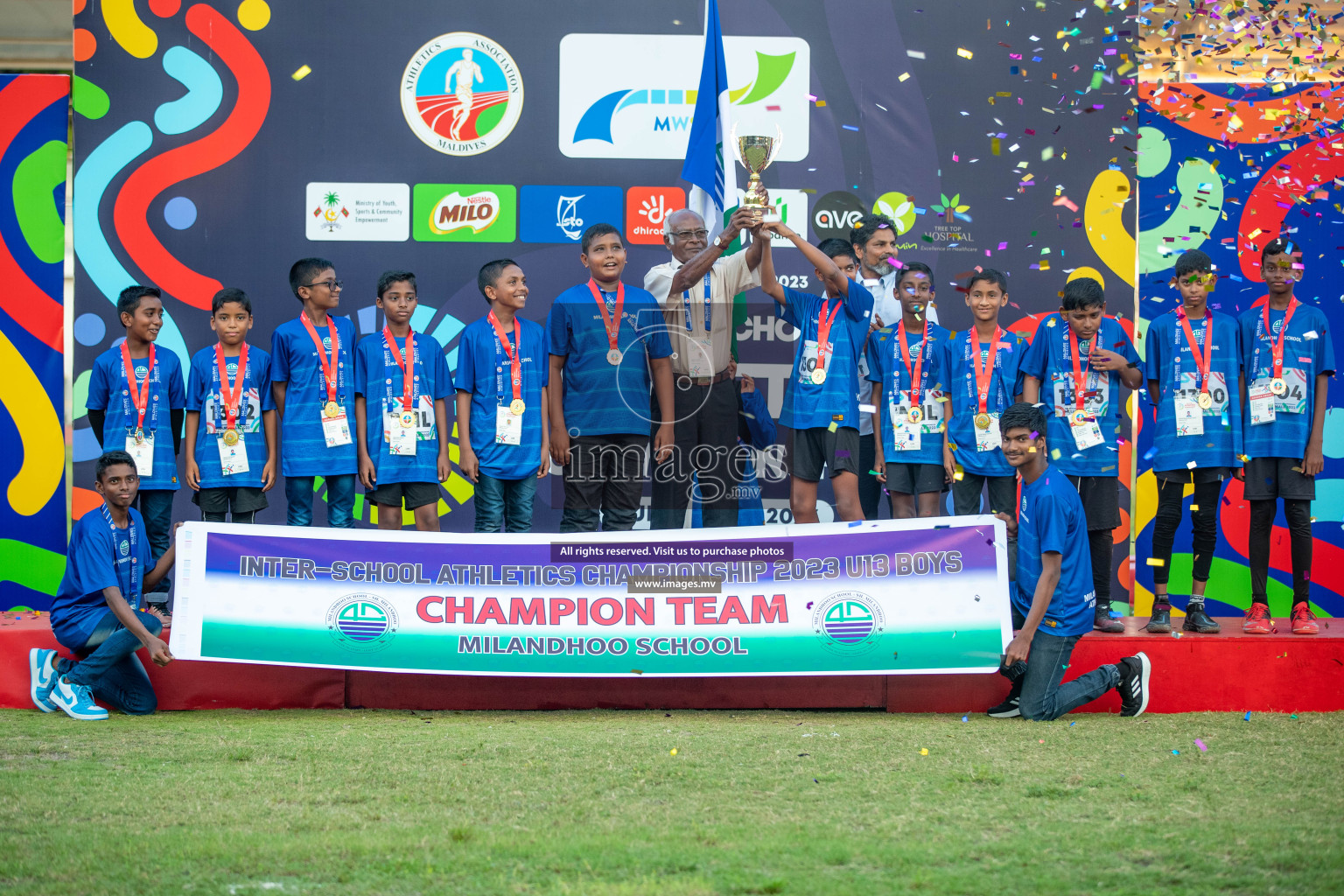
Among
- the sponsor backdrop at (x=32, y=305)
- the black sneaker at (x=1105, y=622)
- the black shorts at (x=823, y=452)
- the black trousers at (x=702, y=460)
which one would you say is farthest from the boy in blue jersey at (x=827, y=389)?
the sponsor backdrop at (x=32, y=305)

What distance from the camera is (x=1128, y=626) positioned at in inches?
197

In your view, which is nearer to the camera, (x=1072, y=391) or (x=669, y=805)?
(x=669, y=805)

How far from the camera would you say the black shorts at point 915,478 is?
5183mm

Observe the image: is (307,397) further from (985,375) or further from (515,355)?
(985,375)

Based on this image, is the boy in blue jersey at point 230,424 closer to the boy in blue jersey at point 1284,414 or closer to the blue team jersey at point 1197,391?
the blue team jersey at point 1197,391

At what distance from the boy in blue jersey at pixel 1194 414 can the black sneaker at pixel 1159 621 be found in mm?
11

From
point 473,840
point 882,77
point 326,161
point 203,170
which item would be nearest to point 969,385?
point 882,77

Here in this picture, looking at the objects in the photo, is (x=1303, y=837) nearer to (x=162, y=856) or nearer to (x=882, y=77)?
(x=162, y=856)

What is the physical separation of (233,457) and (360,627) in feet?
3.99

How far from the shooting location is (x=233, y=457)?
17.0ft

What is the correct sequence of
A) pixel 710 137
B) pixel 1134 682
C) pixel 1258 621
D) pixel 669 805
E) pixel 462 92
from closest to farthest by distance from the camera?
pixel 669 805
pixel 1134 682
pixel 1258 621
pixel 710 137
pixel 462 92

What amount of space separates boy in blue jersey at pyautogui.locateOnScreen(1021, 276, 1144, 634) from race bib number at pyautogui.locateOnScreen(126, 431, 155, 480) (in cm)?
408

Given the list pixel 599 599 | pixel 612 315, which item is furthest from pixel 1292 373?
pixel 599 599

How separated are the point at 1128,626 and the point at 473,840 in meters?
3.42
